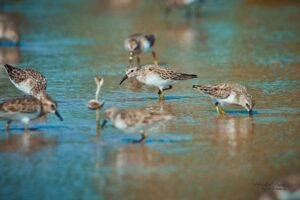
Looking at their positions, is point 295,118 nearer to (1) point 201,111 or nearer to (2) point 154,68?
(1) point 201,111

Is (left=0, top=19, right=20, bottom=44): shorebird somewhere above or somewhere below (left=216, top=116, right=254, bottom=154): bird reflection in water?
above

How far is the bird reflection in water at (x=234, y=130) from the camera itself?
11.3 metres

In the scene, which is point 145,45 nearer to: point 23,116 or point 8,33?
point 8,33

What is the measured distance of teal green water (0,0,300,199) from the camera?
9.53m

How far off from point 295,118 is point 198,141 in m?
2.26

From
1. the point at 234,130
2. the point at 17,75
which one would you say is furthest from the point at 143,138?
the point at 17,75

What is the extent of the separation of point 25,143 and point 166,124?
7.81 feet

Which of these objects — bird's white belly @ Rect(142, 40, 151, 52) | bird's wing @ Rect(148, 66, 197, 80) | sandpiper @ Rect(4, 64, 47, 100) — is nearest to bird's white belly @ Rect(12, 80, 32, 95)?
sandpiper @ Rect(4, 64, 47, 100)

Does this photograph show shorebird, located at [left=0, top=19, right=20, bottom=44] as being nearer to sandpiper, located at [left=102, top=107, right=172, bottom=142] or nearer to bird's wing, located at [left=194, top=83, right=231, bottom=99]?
bird's wing, located at [left=194, top=83, right=231, bottom=99]

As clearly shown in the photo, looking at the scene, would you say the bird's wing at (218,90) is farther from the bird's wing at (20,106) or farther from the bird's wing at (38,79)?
the bird's wing at (20,106)

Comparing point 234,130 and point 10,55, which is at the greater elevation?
point 10,55

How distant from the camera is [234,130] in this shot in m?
12.1

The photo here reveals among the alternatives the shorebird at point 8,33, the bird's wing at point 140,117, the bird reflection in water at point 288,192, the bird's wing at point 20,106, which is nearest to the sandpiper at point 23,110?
the bird's wing at point 20,106

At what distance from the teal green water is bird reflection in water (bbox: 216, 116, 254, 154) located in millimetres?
17
